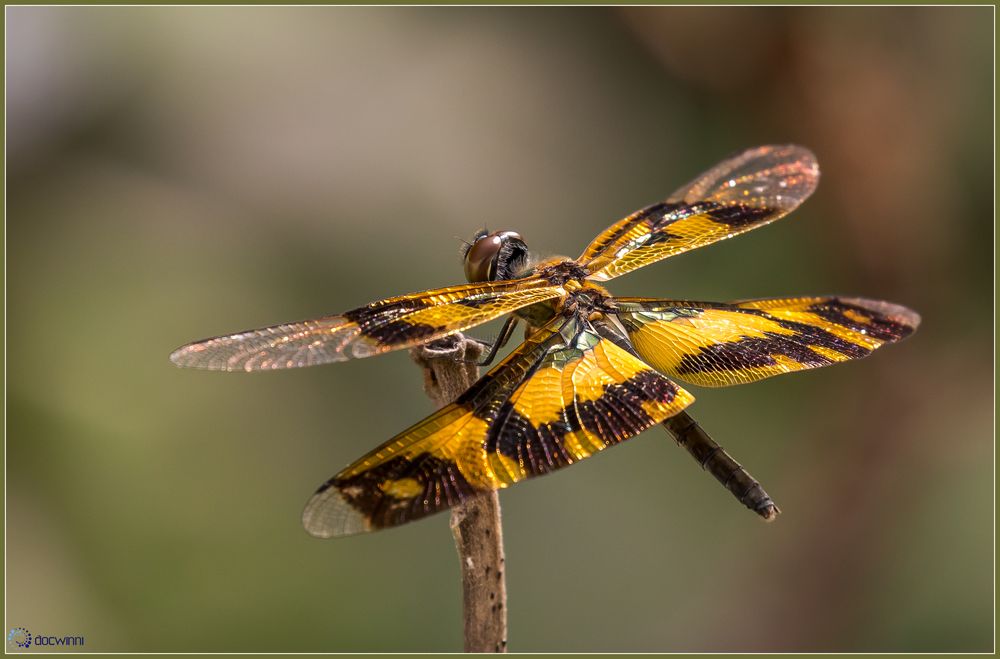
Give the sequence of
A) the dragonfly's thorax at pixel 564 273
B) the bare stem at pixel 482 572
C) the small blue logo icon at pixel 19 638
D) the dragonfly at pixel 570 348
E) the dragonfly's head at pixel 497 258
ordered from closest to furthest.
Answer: the dragonfly at pixel 570 348
the bare stem at pixel 482 572
the dragonfly's thorax at pixel 564 273
the dragonfly's head at pixel 497 258
the small blue logo icon at pixel 19 638

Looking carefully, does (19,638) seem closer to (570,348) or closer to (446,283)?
(446,283)

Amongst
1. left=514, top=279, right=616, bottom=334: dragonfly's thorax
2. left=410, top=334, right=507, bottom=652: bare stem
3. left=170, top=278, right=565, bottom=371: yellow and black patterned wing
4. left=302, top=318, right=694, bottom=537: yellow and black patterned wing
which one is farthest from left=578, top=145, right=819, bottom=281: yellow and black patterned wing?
left=410, top=334, right=507, bottom=652: bare stem

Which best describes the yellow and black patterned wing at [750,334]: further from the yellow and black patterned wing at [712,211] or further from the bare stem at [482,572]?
the bare stem at [482,572]

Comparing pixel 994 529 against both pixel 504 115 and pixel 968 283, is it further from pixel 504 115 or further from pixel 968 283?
pixel 504 115

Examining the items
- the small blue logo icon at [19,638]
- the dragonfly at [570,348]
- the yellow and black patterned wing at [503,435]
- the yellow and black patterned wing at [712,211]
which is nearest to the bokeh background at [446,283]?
the small blue logo icon at [19,638]

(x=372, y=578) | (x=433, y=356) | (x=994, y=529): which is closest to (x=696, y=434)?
(x=433, y=356)

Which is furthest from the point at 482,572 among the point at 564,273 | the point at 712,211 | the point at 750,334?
the point at 712,211
